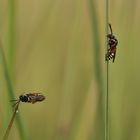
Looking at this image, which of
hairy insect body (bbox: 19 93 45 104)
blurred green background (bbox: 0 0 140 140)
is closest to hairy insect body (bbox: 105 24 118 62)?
blurred green background (bbox: 0 0 140 140)

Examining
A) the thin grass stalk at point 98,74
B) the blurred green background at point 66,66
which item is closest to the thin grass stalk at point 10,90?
the blurred green background at point 66,66

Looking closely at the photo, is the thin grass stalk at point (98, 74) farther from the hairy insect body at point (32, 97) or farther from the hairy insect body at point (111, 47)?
the hairy insect body at point (32, 97)

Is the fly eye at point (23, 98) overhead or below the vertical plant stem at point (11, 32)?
below

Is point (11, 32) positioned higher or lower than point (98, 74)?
higher

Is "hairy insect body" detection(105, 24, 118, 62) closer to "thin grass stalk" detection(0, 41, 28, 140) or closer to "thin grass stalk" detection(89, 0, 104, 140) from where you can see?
"thin grass stalk" detection(89, 0, 104, 140)

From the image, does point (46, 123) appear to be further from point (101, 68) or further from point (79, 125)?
point (101, 68)

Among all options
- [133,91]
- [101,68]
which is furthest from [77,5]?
[133,91]

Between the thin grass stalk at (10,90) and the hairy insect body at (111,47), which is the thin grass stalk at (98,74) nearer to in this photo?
the hairy insect body at (111,47)

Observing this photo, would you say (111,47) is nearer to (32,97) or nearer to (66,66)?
(66,66)

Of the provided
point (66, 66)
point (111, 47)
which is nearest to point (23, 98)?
point (66, 66)
